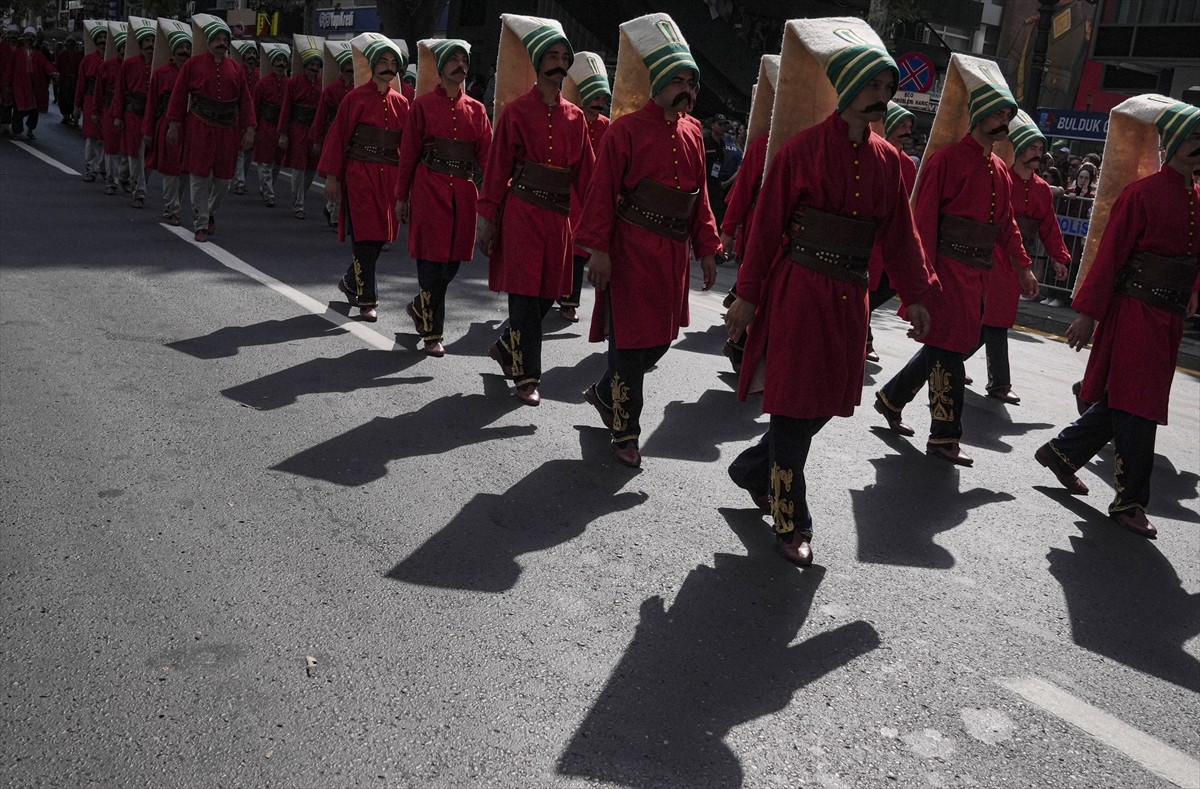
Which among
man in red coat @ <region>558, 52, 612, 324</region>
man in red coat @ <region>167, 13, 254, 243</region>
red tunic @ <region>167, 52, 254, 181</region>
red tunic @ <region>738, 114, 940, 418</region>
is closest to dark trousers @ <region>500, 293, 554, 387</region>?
red tunic @ <region>738, 114, 940, 418</region>

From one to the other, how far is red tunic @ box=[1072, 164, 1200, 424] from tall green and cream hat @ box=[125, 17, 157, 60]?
41.2 feet

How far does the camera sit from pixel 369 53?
8.38m

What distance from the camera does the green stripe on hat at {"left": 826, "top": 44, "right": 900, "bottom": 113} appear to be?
4188 mm

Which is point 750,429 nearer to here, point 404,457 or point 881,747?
point 404,457

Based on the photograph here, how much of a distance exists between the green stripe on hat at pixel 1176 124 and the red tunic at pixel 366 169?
16.1 ft

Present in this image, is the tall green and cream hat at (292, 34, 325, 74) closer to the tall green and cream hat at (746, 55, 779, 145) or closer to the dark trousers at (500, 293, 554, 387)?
the tall green and cream hat at (746, 55, 779, 145)

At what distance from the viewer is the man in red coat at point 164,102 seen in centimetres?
1234

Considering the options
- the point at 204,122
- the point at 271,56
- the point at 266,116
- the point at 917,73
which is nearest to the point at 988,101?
the point at 204,122

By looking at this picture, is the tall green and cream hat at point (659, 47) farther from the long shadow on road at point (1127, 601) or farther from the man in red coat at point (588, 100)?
the man in red coat at point (588, 100)

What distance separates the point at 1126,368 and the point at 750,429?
6.54ft

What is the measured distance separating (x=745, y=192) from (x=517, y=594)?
13.5 ft

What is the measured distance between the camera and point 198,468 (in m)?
5.00

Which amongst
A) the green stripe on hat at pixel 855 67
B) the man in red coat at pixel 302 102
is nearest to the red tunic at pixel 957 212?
the green stripe on hat at pixel 855 67

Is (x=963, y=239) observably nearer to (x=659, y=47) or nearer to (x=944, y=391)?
(x=944, y=391)
